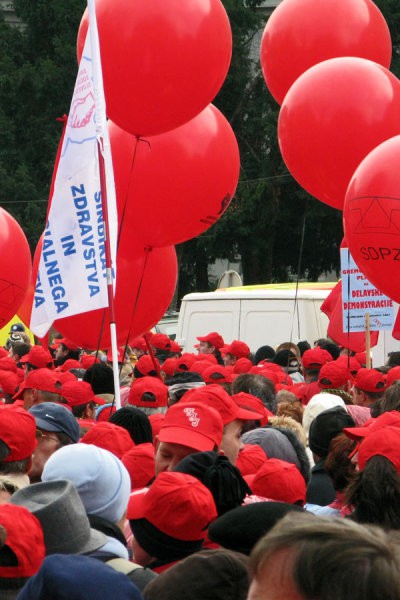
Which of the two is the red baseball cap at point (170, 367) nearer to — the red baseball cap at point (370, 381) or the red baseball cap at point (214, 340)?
the red baseball cap at point (214, 340)

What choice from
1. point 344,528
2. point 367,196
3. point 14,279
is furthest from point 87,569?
point 14,279

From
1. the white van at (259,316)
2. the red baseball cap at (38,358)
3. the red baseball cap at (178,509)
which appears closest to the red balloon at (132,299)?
the red baseball cap at (38,358)

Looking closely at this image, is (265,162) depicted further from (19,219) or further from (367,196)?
(367,196)

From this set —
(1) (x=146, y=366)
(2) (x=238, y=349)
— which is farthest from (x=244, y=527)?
(2) (x=238, y=349)

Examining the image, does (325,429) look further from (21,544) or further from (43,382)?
(21,544)

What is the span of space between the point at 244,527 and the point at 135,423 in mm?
2131

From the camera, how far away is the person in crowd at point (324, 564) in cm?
161

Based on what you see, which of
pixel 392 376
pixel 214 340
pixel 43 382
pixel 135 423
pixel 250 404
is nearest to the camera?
pixel 135 423

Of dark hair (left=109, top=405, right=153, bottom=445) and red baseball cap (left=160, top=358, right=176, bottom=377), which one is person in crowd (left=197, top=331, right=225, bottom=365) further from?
dark hair (left=109, top=405, right=153, bottom=445)

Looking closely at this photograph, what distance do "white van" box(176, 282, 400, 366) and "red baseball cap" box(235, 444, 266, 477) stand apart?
8.48 m

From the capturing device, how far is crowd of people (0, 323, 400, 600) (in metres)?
1.68

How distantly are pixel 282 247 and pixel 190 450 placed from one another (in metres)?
26.6

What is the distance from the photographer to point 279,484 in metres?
3.83

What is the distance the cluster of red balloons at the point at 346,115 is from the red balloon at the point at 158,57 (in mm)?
643
